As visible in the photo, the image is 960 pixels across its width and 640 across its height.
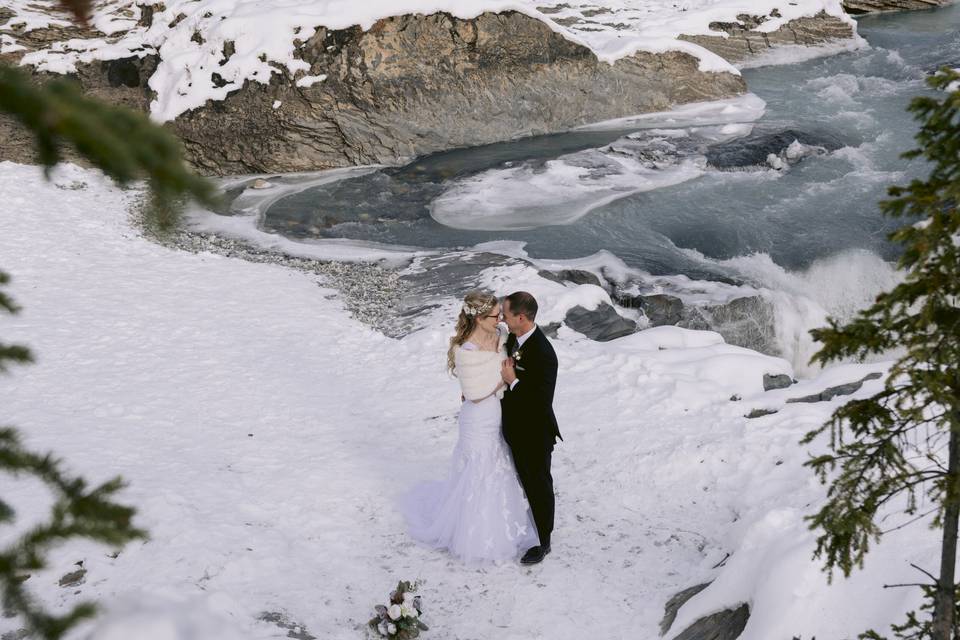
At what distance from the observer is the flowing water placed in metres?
12.6

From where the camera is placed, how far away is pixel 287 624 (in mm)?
5348

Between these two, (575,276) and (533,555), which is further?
(575,276)

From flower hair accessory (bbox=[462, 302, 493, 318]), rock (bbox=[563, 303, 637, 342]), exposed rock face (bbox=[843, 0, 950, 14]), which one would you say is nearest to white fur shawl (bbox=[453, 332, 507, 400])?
flower hair accessory (bbox=[462, 302, 493, 318])

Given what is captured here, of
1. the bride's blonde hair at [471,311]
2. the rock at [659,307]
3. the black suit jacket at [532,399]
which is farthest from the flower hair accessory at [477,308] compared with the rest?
the rock at [659,307]

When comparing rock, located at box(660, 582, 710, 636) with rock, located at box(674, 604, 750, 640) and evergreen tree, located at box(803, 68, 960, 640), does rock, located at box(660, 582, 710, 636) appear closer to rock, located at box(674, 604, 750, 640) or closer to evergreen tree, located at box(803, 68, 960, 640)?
rock, located at box(674, 604, 750, 640)

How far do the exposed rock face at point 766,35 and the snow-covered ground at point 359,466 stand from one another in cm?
1661

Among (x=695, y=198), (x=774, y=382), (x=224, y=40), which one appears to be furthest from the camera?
(x=224, y=40)

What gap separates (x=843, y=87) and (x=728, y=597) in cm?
1889

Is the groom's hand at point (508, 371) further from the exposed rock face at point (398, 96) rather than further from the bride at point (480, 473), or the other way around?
the exposed rock face at point (398, 96)

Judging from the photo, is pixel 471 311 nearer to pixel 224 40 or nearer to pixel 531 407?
pixel 531 407

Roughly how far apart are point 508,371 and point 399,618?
180 centimetres

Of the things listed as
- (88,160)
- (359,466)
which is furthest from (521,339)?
(88,160)

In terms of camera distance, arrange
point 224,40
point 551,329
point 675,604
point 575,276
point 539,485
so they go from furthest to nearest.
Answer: point 224,40
point 575,276
point 551,329
point 539,485
point 675,604

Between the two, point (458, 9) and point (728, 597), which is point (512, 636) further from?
point (458, 9)
